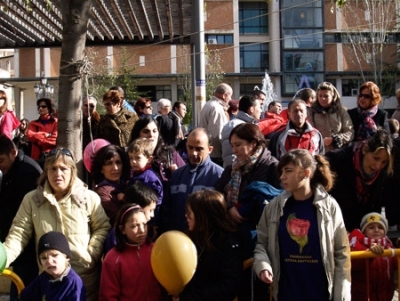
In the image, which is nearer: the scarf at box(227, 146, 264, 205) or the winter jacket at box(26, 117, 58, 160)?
the scarf at box(227, 146, 264, 205)

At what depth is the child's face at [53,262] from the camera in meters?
4.65

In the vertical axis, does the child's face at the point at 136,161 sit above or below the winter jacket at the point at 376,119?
below

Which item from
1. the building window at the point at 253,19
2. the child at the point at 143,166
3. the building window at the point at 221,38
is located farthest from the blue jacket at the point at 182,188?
the building window at the point at 253,19

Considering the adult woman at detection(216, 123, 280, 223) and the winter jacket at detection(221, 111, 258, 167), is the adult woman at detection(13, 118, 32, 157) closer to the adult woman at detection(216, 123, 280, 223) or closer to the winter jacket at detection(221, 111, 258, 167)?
the winter jacket at detection(221, 111, 258, 167)

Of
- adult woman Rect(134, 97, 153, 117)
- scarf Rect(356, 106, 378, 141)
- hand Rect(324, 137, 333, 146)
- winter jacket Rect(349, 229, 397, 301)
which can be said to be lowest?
winter jacket Rect(349, 229, 397, 301)

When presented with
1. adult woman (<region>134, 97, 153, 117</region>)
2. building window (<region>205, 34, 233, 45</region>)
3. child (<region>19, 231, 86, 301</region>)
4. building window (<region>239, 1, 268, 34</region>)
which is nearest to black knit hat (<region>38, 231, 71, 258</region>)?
child (<region>19, 231, 86, 301</region>)

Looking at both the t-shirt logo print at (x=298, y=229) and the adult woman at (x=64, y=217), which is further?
the adult woman at (x=64, y=217)

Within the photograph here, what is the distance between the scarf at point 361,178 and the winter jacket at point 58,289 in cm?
261

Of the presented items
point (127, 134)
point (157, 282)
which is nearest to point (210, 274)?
point (157, 282)

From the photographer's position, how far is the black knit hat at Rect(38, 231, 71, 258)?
4668 mm

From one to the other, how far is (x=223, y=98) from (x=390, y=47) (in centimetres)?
3967

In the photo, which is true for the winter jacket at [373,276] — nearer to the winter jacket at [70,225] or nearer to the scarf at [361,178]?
the scarf at [361,178]

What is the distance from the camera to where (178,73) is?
4619 centimetres

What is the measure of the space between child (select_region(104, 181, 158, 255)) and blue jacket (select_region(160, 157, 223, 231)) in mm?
383
